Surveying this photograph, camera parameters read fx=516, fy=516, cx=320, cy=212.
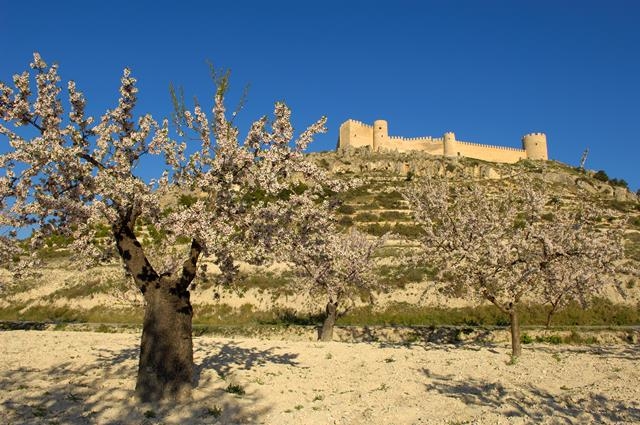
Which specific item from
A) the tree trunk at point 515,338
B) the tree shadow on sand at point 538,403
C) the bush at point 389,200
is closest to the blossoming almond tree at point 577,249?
the tree trunk at point 515,338

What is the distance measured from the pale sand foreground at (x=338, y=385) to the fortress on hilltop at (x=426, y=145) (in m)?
118

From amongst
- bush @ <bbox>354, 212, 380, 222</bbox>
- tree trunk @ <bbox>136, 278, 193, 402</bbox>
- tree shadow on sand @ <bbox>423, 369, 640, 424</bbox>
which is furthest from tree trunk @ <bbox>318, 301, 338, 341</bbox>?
bush @ <bbox>354, 212, 380, 222</bbox>

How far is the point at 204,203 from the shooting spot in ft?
43.2

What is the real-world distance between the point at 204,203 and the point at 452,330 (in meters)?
18.1

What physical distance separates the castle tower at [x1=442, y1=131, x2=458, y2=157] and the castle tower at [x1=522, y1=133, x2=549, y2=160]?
22.8 m

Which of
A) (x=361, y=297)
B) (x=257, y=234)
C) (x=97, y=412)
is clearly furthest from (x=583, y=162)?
(x=361, y=297)

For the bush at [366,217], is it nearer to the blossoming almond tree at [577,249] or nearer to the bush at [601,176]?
the blossoming almond tree at [577,249]

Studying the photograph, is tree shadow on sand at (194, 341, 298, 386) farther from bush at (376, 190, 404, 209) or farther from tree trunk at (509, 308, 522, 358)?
bush at (376, 190, 404, 209)

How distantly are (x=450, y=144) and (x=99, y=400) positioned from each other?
133 metres

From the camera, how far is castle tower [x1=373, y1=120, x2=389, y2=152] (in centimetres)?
13762

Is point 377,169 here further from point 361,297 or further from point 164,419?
point 164,419

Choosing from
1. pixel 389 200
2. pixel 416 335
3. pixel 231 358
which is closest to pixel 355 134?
pixel 389 200

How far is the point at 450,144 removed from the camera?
5384 inches

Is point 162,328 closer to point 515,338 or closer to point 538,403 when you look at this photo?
point 538,403
